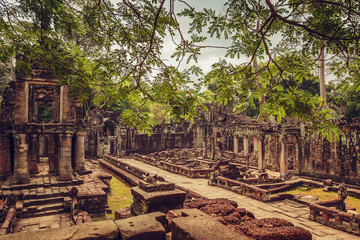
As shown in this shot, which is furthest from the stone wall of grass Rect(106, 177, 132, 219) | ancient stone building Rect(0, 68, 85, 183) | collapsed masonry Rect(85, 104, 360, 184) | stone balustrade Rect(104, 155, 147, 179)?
ancient stone building Rect(0, 68, 85, 183)

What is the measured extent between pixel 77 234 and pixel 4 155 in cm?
1345

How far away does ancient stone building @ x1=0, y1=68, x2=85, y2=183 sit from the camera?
1160 centimetres

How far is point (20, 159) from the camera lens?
11.5m

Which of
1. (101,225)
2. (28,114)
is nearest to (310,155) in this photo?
(101,225)

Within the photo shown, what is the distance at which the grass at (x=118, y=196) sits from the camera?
11.0m

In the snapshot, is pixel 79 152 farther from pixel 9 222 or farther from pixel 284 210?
pixel 284 210

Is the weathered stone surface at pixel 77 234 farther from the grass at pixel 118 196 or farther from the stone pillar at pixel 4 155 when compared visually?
the stone pillar at pixel 4 155

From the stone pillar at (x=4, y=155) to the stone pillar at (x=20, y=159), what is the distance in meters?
3.04

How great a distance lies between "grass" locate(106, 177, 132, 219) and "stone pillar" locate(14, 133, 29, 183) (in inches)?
171

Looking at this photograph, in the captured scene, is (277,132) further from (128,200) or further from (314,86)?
(314,86)

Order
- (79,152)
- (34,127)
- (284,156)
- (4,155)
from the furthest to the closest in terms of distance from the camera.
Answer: (284,156) < (79,152) < (4,155) < (34,127)

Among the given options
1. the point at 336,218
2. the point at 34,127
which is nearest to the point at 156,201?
the point at 336,218

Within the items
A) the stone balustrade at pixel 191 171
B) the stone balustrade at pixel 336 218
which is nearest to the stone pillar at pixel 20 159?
the stone balustrade at pixel 191 171

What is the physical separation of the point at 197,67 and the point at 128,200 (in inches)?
367
